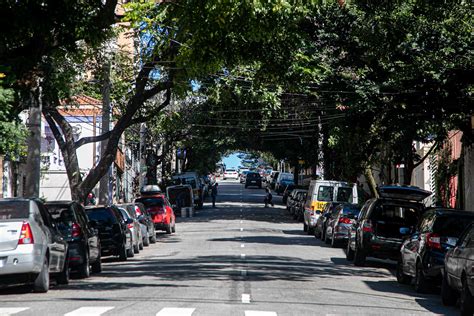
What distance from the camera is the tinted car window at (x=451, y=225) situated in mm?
17602

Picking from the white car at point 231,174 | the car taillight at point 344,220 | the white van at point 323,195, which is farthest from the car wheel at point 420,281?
the white car at point 231,174

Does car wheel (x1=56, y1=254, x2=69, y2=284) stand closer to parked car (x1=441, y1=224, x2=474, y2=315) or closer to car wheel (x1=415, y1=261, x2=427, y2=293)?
car wheel (x1=415, y1=261, x2=427, y2=293)

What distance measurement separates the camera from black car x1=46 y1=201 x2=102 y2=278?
1973 cm

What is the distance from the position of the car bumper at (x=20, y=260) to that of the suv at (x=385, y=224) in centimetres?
1066

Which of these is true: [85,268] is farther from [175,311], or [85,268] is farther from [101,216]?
[175,311]

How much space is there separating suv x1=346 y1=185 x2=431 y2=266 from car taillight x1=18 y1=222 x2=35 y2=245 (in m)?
10.7

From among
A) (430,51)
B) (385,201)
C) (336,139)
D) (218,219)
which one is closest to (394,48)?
(430,51)

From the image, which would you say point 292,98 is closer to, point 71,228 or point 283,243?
point 283,243

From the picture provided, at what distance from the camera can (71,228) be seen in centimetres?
1994

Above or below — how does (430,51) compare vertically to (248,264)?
above

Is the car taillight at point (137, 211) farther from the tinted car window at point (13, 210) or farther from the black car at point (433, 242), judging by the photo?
the tinted car window at point (13, 210)

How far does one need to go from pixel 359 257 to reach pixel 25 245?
1118 centimetres

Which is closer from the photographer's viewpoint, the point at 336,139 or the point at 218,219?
the point at 336,139

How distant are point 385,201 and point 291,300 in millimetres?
9453
